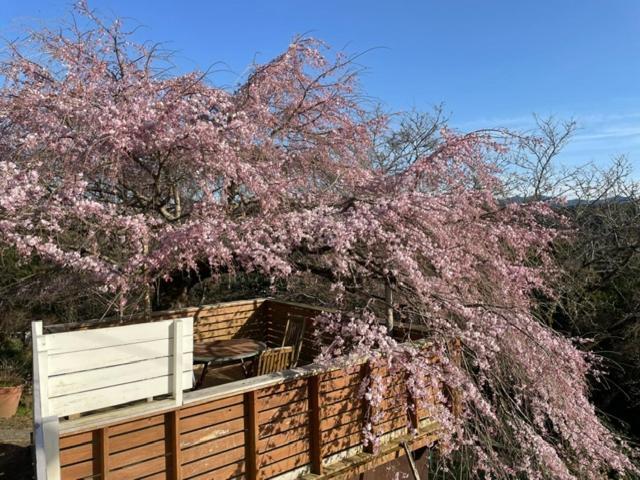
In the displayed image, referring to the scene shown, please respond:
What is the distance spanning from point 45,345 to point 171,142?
181 centimetres

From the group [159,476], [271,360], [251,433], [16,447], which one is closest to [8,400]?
[16,447]

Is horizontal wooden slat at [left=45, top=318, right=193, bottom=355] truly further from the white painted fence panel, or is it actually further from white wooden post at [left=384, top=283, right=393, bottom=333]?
white wooden post at [left=384, top=283, right=393, bottom=333]

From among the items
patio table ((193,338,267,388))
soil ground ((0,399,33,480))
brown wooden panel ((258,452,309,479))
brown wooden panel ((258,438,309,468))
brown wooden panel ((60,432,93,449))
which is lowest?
soil ground ((0,399,33,480))

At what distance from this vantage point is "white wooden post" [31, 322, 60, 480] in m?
2.11

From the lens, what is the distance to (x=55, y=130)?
3477 millimetres

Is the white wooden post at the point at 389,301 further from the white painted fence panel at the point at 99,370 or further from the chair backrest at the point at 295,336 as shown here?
the white painted fence panel at the point at 99,370

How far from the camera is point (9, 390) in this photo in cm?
625

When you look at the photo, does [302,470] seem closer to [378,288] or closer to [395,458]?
[395,458]

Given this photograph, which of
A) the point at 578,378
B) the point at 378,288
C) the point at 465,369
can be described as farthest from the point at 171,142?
the point at 578,378

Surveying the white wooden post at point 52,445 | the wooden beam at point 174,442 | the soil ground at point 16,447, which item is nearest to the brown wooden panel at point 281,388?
the wooden beam at point 174,442

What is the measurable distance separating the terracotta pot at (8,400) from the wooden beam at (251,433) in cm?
486

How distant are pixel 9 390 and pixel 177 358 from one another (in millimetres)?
5123

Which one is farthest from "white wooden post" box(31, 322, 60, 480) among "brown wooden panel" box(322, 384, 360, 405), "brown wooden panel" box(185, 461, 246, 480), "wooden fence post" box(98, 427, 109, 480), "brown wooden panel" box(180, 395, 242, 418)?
"brown wooden panel" box(322, 384, 360, 405)

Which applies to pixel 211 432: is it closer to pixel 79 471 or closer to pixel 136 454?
pixel 136 454
